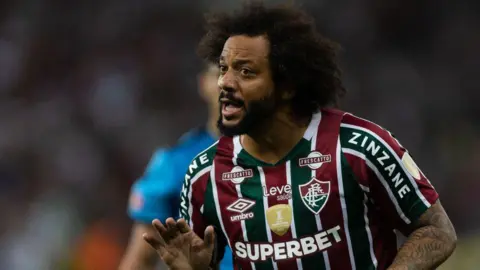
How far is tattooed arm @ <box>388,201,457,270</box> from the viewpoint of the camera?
3.42 metres

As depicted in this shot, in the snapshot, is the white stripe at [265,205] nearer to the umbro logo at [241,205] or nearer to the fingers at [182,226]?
the umbro logo at [241,205]

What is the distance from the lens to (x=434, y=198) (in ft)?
11.6

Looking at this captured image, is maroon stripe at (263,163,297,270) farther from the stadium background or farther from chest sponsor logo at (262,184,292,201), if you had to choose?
the stadium background

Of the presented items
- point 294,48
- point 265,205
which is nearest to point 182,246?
point 265,205

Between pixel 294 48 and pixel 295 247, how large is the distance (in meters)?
0.79

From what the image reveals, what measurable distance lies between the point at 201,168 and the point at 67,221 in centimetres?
492

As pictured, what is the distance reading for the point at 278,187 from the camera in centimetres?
369

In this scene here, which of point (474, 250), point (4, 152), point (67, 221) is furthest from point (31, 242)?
point (474, 250)

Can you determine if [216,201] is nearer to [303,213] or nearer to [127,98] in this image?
[303,213]

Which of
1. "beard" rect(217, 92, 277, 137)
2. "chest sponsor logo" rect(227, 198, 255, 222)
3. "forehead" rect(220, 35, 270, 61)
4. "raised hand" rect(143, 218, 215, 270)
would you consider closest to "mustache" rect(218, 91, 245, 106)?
"beard" rect(217, 92, 277, 137)

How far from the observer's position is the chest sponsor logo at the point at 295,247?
3.61 meters

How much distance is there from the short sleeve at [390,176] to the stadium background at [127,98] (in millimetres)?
4632

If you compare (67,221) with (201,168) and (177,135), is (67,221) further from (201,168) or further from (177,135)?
(201,168)

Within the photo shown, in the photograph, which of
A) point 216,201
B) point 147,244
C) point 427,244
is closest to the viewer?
point 427,244
